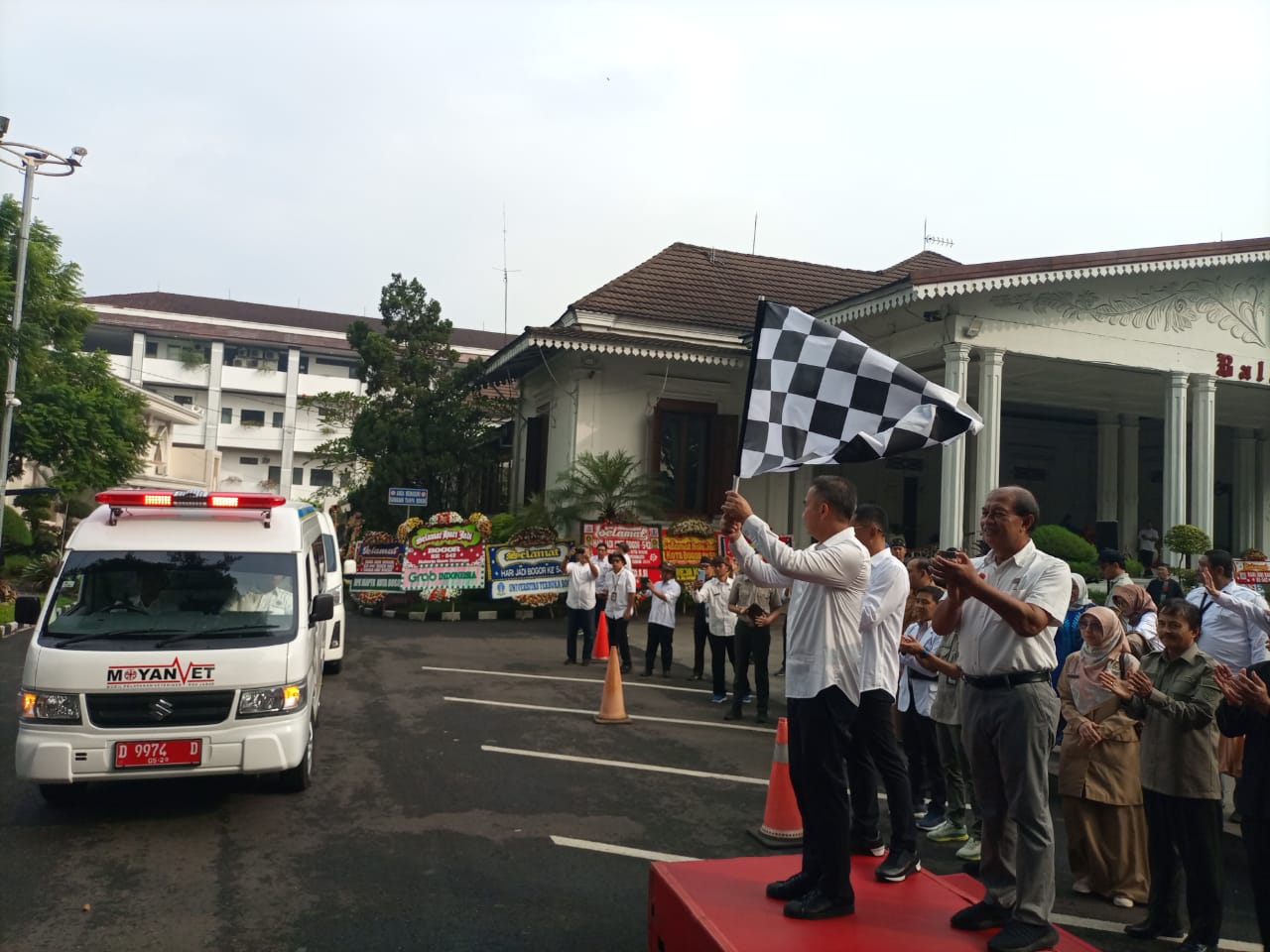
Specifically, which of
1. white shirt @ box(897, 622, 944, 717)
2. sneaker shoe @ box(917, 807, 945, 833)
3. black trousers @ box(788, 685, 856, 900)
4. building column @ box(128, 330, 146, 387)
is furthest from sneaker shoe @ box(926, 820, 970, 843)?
building column @ box(128, 330, 146, 387)

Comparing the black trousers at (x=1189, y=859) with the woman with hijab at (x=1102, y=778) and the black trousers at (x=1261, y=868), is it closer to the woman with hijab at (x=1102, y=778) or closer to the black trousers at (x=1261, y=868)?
the black trousers at (x=1261, y=868)

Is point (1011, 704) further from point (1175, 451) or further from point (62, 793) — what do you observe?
point (1175, 451)

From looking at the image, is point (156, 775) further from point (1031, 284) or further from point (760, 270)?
point (760, 270)

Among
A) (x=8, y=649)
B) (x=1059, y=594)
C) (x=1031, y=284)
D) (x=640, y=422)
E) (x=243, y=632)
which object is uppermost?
(x=1031, y=284)

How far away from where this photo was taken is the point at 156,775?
5.67 meters

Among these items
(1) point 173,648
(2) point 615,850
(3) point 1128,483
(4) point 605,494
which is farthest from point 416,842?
(3) point 1128,483

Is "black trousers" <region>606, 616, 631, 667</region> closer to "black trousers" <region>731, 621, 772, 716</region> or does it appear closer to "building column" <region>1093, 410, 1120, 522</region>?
"black trousers" <region>731, 621, 772, 716</region>

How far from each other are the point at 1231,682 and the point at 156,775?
607 cm

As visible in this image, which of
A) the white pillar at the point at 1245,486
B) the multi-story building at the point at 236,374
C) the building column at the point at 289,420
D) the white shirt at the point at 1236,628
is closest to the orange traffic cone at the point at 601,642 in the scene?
the white shirt at the point at 1236,628

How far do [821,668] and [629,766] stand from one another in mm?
4268

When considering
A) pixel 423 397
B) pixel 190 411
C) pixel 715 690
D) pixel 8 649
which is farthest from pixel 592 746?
pixel 190 411

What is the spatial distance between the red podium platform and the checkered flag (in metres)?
1.89

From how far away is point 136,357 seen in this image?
167 ft

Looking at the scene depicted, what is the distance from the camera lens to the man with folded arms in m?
3.38
